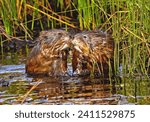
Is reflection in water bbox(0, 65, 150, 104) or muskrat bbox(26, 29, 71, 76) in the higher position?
muskrat bbox(26, 29, 71, 76)

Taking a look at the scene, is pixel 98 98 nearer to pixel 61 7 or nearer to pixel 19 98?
pixel 19 98

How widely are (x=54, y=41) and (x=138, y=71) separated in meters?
1.02

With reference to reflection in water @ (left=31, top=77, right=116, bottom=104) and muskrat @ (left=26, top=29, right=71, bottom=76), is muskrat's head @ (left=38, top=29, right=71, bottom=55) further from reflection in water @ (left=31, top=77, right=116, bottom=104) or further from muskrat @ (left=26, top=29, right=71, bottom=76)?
reflection in water @ (left=31, top=77, right=116, bottom=104)

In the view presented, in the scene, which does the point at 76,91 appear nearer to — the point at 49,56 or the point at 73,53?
the point at 73,53

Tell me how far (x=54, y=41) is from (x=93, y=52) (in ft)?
1.45

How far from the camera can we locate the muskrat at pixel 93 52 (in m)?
→ 7.14

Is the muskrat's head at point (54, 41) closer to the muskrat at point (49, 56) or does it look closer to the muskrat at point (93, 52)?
the muskrat at point (49, 56)

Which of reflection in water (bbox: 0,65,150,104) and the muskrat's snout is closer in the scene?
reflection in water (bbox: 0,65,150,104)

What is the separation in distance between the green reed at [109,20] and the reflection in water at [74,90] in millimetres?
275

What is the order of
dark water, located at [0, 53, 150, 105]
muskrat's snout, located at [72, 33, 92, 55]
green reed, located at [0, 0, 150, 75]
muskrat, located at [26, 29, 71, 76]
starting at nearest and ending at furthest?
dark water, located at [0, 53, 150, 105], green reed, located at [0, 0, 150, 75], muskrat's snout, located at [72, 33, 92, 55], muskrat, located at [26, 29, 71, 76]

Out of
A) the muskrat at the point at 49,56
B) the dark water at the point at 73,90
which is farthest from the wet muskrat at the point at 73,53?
the dark water at the point at 73,90

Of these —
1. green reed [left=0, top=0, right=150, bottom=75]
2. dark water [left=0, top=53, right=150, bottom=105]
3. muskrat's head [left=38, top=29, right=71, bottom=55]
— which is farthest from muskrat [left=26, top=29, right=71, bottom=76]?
green reed [left=0, top=0, right=150, bottom=75]

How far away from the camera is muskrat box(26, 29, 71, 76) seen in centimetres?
728

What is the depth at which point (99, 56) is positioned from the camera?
23.9ft
